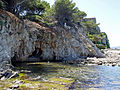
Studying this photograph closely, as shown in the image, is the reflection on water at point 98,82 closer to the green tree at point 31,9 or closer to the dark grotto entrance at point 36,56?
the dark grotto entrance at point 36,56

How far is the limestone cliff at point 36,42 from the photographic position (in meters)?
22.6

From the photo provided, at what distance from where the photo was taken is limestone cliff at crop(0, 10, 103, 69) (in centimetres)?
2259

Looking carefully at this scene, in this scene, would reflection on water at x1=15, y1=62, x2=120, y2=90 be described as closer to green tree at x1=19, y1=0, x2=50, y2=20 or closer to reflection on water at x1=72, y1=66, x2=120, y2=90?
reflection on water at x1=72, y1=66, x2=120, y2=90

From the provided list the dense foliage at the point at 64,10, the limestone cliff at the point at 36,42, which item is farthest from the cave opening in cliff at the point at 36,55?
the dense foliage at the point at 64,10

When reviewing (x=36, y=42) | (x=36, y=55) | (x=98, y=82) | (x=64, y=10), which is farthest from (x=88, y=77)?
(x=64, y=10)

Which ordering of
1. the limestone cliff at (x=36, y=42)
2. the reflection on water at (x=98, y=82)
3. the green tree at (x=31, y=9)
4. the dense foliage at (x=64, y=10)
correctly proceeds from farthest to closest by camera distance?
the dense foliage at (x=64, y=10), the green tree at (x=31, y=9), the limestone cliff at (x=36, y=42), the reflection on water at (x=98, y=82)

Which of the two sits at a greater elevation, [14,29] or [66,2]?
[66,2]

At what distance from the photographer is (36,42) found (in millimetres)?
32938

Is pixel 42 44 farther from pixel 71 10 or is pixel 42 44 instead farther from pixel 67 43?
pixel 71 10

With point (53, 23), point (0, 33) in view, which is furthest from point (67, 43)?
point (0, 33)

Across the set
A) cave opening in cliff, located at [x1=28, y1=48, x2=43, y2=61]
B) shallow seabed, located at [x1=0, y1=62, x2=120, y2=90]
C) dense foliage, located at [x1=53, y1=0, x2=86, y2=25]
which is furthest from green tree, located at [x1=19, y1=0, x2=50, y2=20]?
shallow seabed, located at [x1=0, y1=62, x2=120, y2=90]

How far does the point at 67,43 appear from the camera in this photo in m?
40.2

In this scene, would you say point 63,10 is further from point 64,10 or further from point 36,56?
point 36,56

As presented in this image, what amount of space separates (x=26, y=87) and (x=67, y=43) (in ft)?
100
